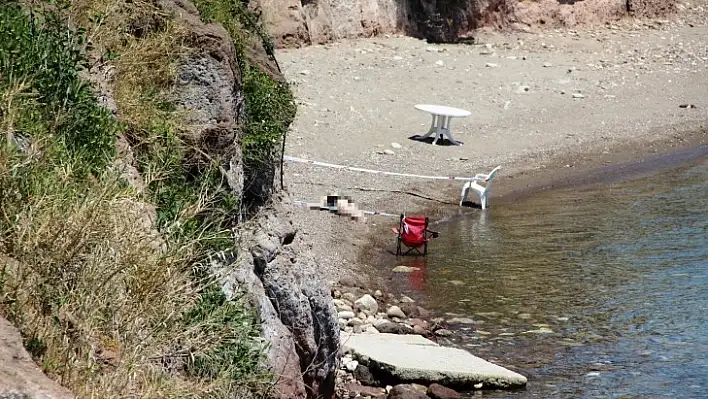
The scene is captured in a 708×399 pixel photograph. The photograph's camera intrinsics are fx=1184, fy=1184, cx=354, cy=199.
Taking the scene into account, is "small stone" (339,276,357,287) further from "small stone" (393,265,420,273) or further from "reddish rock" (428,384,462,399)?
"reddish rock" (428,384,462,399)

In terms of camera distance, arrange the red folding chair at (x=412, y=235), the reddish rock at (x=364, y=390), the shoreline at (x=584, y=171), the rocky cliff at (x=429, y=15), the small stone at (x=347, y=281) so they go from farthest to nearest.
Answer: the rocky cliff at (x=429, y=15) < the shoreline at (x=584, y=171) < the red folding chair at (x=412, y=235) < the small stone at (x=347, y=281) < the reddish rock at (x=364, y=390)

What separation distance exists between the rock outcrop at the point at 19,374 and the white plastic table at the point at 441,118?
17906 millimetres

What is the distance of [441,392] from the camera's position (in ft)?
34.3

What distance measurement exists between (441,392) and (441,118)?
1258 cm

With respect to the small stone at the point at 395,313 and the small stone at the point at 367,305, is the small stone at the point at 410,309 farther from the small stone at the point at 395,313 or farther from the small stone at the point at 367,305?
the small stone at the point at 367,305

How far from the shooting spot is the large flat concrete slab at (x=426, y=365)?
419 inches

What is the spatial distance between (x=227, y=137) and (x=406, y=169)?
13.2m

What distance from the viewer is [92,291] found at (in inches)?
205

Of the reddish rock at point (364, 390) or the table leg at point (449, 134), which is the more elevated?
the reddish rock at point (364, 390)

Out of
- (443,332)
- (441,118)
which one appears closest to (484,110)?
(441,118)

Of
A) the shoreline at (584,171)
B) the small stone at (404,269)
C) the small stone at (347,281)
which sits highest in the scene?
the small stone at (347,281)

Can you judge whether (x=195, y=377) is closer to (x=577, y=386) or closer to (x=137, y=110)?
Result: (x=137, y=110)

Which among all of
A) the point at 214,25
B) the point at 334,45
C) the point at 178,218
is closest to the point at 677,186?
the point at 334,45

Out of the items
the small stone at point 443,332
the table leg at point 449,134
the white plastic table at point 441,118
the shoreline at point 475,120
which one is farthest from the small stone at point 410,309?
the table leg at point 449,134
